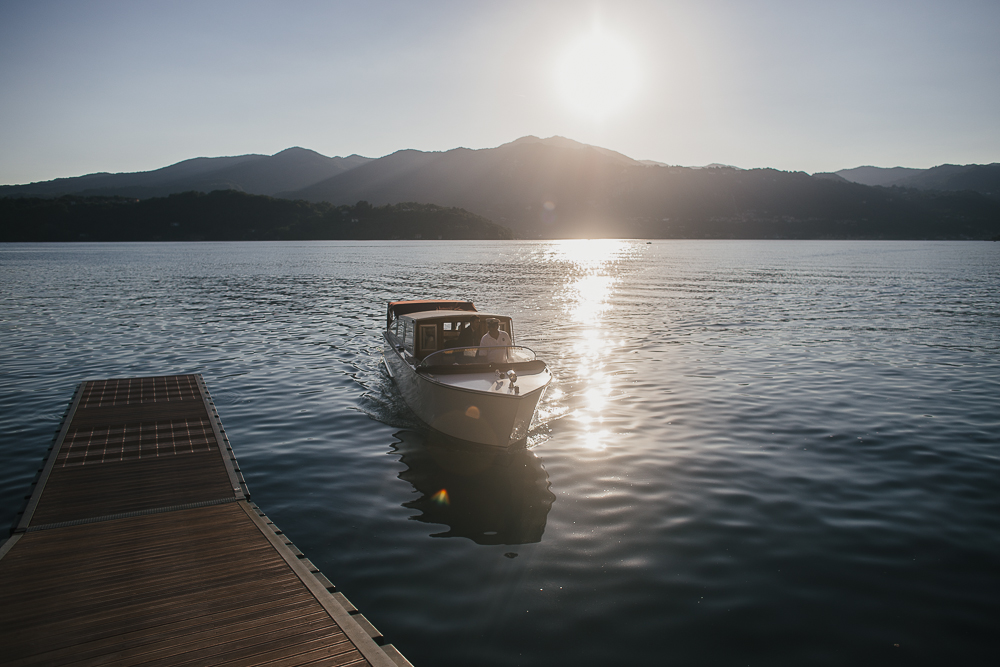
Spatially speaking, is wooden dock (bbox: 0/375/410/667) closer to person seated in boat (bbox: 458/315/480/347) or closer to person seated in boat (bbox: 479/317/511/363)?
person seated in boat (bbox: 479/317/511/363)

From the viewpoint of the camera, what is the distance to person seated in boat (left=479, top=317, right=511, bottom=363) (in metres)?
15.8

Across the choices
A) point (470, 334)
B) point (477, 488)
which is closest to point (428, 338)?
point (470, 334)

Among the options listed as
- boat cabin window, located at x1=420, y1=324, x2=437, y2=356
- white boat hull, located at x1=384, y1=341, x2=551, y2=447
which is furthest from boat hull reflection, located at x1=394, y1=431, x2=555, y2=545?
boat cabin window, located at x1=420, y1=324, x2=437, y2=356

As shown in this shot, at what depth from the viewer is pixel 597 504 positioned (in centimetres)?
1066

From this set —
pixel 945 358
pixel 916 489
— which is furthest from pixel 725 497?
pixel 945 358

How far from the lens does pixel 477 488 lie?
11.7 m

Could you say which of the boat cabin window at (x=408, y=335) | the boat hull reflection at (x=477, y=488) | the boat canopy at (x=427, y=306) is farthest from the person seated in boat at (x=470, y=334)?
the boat canopy at (x=427, y=306)

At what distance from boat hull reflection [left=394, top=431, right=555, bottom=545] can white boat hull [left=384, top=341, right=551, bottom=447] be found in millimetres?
343

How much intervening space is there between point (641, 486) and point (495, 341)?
649cm

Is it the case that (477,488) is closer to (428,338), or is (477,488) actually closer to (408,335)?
(428,338)

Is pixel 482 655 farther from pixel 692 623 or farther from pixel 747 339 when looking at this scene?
pixel 747 339

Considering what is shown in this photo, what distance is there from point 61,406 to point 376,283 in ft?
149

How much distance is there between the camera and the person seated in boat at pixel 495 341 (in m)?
15.8

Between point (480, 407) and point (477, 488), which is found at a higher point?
point (480, 407)
